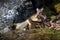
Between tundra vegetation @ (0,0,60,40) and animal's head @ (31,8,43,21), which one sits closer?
tundra vegetation @ (0,0,60,40)

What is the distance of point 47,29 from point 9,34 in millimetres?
1667

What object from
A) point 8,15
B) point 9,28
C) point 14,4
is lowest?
point 9,28

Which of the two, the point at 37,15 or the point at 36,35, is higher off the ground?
the point at 37,15

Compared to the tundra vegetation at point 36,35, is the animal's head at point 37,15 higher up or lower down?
higher up

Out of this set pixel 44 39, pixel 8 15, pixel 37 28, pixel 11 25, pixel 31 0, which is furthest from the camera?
pixel 31 0

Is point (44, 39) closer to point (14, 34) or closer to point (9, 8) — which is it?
point (14, 34)

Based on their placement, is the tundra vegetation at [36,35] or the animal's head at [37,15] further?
the animal's head at [37,15]

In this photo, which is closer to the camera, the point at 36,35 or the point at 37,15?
the point at 36,35

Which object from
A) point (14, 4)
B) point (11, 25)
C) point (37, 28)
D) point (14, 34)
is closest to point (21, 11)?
point (14, 4)

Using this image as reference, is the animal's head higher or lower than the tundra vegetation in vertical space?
higher

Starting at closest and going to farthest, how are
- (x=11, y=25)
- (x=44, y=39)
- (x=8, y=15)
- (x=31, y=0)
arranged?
(x=44, y=39) → (x=11, y=25) → (x=8, y=15) → (x=31, y=0)

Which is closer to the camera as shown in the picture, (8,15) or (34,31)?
(34,31)

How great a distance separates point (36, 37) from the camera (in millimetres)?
8195

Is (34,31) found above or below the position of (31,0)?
below
